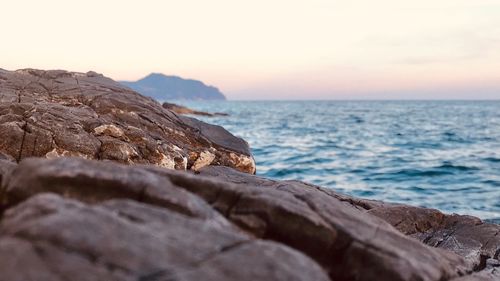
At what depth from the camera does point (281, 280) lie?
3646 mm

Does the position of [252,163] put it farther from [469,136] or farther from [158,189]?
[469,136]

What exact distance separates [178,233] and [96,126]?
7940 millimetres

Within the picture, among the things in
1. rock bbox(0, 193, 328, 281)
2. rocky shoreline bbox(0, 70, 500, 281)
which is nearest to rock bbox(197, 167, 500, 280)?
rocky shoreline bbox(0, 70, 500, 281)

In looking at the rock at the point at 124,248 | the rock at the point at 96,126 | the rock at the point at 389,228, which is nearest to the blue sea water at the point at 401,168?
the rock at the point at 389,228

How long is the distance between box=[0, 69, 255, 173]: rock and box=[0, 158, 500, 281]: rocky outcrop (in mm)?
5792

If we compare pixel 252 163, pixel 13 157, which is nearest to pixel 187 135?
pixel 252 163

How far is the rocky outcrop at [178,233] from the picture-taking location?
3463 mm


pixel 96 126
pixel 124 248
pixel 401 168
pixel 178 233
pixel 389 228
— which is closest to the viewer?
pixel 124 248

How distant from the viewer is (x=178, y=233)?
389 centimetres

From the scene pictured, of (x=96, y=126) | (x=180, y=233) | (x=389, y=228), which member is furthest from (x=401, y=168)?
(x=180, y=233)

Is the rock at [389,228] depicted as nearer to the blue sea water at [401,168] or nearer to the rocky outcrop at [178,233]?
the rocky outcrop at [178,233]

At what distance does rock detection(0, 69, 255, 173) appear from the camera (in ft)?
33.7

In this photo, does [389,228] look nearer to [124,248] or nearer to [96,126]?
[124,248]

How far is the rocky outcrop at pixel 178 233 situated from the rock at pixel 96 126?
19.0 feet
